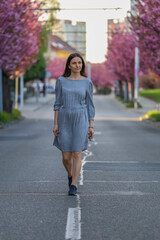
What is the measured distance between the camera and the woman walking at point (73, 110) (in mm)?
7863

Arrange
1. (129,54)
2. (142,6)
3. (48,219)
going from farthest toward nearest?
1. (129,54)
2. (142,6)
3. (48,219)

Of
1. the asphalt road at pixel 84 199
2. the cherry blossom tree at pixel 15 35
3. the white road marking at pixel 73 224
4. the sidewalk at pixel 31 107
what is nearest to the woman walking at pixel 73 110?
the asphalt road at pixel 84 199

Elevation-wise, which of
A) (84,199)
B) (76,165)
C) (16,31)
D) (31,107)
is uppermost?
(16,31)

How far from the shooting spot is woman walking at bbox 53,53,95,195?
786 centimetres

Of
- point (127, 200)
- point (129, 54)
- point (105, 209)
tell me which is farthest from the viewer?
point (129, 54)

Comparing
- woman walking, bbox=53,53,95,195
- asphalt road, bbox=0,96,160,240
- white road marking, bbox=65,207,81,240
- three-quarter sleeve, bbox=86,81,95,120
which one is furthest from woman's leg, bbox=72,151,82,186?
white road marking, bbox=65,207,81,240

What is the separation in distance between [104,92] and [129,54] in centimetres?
6035

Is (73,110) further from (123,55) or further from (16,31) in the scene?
(123,55)

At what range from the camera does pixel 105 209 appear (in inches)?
269

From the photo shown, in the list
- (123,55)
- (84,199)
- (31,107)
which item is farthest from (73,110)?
(123,55)

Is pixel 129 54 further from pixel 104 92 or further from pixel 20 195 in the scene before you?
pixel 104 92

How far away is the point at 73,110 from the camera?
310 inches

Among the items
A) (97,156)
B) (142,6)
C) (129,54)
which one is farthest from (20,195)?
(129,54)

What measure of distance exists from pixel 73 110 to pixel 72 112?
3 cm
